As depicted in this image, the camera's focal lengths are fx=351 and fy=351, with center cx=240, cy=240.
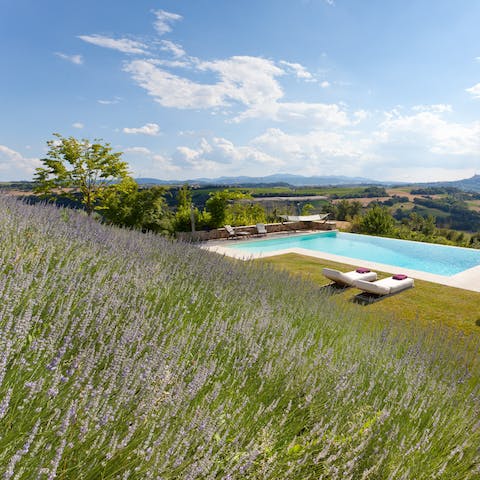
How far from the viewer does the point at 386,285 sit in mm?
8094

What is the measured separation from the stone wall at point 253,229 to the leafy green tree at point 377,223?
178 cm

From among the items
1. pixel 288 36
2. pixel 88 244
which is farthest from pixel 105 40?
pixel 88 244

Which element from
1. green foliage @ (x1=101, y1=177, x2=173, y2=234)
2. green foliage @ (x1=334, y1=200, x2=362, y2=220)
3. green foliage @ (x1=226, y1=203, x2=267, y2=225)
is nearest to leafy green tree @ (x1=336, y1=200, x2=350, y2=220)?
green foliage @ (x1=334, y1=200, x2=362, y2=220)

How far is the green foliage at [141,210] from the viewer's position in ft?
42.4

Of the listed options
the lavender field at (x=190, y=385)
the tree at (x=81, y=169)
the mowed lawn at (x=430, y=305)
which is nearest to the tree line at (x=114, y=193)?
the tree at (x=81, y=169)

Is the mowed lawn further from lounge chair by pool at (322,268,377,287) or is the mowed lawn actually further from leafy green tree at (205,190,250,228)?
leafy green tree at (205,190,250,228)

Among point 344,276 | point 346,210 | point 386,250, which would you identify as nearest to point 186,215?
point 344,276

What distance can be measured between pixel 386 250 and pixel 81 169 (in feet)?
45.2

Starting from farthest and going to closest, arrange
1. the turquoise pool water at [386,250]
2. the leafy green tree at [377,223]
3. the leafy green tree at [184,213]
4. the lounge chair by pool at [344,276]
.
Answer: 1. the leafy green tree at [377,223]
2. the leafy green tree at [184,213]
3. the turquoise pool water at [386,250]
4. the lounge chair by pool at [344,276]

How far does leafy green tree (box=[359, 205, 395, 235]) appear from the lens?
18.8 meters

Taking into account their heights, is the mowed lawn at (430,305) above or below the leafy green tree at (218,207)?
below

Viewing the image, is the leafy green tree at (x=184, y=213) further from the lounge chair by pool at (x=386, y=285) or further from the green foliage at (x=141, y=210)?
the lounge chair by pool at (x=386, y=285)

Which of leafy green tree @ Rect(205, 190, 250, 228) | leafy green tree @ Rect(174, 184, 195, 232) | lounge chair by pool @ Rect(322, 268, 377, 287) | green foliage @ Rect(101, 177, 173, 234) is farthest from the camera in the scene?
leafy green tree @ Rect(205, 190, 250, 228)

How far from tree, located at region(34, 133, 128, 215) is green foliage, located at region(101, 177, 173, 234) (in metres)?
1.47
